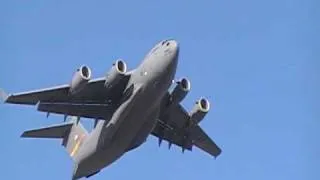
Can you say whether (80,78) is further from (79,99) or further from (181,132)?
(181,132)

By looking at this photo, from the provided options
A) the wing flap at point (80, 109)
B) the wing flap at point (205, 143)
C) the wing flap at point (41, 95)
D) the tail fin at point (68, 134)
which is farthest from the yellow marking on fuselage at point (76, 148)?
the wing flap at point (205, 143)

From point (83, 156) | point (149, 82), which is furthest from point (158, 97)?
point (83, 156)

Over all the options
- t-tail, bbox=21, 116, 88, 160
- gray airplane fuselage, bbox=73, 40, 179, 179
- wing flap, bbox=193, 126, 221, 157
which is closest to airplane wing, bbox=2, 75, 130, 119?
gray airplane fuselage, bbox=73, 40, 179, 179

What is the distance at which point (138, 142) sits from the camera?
34.9 metres

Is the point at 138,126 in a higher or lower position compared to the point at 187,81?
lower

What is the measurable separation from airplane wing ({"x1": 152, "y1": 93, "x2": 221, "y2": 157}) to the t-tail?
3.57 metres

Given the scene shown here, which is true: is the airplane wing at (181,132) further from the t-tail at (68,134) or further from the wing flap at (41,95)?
the wing flap at (41,95)

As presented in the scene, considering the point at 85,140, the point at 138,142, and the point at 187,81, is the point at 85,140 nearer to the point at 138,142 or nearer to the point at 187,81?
the point at 138,142

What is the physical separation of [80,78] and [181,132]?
6497 mm

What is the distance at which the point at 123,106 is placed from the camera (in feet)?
110

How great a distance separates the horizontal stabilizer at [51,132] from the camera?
122 ft

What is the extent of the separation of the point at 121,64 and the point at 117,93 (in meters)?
1.37

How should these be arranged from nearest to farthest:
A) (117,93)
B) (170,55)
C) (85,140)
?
(170,55)
(117,93)
(85,140)

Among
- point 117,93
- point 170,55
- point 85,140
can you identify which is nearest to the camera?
point 170,55
